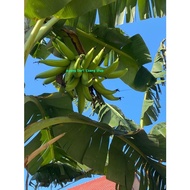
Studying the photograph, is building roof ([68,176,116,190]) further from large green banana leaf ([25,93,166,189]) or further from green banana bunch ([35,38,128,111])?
green banana bunch ([35,38,128,111])

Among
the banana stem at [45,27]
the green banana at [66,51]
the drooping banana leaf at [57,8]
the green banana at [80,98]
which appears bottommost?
the green banana at [80,98]

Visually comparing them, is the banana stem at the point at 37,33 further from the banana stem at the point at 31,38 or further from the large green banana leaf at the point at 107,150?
the large green banana leaf at the point at 107,150

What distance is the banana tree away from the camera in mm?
1775

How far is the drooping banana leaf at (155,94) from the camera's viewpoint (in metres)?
1.73

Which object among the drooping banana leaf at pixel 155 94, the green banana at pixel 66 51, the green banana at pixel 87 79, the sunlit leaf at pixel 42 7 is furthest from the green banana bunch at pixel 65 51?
the drooping banana leaf at pixel 155 94

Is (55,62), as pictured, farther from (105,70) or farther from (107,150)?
(107,150)

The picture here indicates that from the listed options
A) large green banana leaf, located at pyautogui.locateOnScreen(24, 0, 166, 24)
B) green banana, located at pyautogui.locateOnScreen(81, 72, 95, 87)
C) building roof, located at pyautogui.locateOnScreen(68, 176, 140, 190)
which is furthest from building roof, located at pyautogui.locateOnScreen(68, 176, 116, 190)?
large green banana leaf, located at pyautogui.locateOnScreen(24, 0, 166, 24)

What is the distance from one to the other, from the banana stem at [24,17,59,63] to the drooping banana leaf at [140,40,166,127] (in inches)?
17.5

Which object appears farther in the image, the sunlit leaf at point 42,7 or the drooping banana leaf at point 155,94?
the drooping banana leaf at point 155,94

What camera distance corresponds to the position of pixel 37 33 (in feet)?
5.51

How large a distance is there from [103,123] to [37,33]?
441 millimetres

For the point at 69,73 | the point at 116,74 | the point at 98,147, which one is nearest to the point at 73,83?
the point at 69,73
